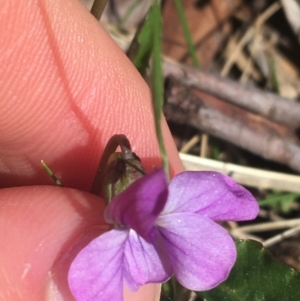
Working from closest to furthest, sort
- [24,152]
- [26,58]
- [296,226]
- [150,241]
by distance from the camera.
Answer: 1. [150,241]
2. [26,58]
3. [24,152]
4. [296,226]

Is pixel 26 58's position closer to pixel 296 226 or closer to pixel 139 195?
pixel 139 195

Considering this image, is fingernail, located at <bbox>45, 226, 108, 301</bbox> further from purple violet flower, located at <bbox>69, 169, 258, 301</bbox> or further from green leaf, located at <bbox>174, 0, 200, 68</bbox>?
green leaf, located at <bbox>174, 0, 200, 68</bbox>

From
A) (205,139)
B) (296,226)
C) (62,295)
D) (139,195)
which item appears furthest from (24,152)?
(296,226)

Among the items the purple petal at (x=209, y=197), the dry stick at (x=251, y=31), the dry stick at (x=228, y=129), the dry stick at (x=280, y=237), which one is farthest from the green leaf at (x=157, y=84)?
the dry stick at (x=251, y=31)

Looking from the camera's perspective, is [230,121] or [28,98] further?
[230,121]

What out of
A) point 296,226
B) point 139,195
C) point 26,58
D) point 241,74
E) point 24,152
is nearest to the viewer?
point 139,195

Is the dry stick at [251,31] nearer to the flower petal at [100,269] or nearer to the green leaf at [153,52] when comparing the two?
the green leaf at [153,52]
